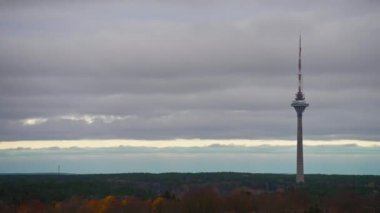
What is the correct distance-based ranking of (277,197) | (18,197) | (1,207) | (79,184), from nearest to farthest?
(1,207) → (277,197) → (18,197) → (79,184)

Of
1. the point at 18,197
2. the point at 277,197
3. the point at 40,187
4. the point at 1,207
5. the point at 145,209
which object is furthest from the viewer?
the point at 40,187

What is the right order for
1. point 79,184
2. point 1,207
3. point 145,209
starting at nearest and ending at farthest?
point 145,209 < point 1,207 < point 79,184

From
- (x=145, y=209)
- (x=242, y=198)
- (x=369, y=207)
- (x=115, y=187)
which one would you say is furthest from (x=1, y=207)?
(x=115, y=187)

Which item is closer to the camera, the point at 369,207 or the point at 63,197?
the point at 369,207

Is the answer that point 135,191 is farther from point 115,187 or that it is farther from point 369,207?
point 369,207

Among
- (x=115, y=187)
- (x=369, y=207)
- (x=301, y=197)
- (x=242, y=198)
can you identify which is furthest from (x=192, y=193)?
A: (x=115, y=187)

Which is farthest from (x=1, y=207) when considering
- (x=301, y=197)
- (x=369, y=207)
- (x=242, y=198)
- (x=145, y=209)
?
(x=369, y=207)

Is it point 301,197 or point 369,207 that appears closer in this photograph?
point 369,207

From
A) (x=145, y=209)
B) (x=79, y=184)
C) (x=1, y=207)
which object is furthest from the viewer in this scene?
(x=79, y=184)

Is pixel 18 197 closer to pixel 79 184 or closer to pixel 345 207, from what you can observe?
pixel 79 184
